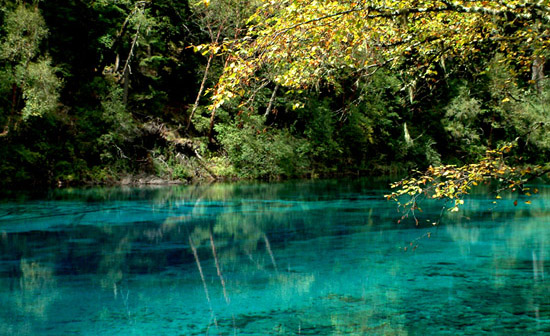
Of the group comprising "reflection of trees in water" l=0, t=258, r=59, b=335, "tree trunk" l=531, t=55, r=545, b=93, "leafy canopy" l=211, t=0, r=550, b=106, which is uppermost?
"tree trunk" l=531, t=55, r=545, b=93

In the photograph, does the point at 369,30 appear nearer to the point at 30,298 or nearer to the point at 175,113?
the point at 30,298

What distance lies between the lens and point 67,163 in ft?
90.2

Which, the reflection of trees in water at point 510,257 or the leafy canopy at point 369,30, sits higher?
the leafy canopy at point 369,30

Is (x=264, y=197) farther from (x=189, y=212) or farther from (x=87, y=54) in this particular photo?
(x=87, y=54)

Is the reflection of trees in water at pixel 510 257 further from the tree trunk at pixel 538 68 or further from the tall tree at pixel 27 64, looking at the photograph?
the tall tree at pixel 27 64

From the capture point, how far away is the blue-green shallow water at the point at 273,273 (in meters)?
6.21

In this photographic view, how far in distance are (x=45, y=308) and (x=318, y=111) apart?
3191cm

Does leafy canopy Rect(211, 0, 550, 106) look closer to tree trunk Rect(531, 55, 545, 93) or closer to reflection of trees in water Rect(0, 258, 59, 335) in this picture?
tree trunk Rect(531, 55, 545, 93)

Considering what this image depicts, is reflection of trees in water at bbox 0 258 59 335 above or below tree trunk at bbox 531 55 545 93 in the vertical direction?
below

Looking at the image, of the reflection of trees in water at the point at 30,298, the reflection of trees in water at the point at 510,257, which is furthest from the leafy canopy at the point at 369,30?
the reflection of trees in water at the point at 30,298

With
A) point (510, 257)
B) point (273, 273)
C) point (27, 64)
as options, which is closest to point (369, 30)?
point (273, 273)

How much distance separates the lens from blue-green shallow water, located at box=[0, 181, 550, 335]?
6.21 metres

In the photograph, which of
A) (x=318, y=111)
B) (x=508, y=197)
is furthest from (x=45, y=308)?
(x=318, y=111)

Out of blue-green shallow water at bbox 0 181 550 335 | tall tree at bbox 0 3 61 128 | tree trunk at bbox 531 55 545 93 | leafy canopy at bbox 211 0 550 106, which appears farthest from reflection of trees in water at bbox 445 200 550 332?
tall tree at bbox 0 3 61 128
